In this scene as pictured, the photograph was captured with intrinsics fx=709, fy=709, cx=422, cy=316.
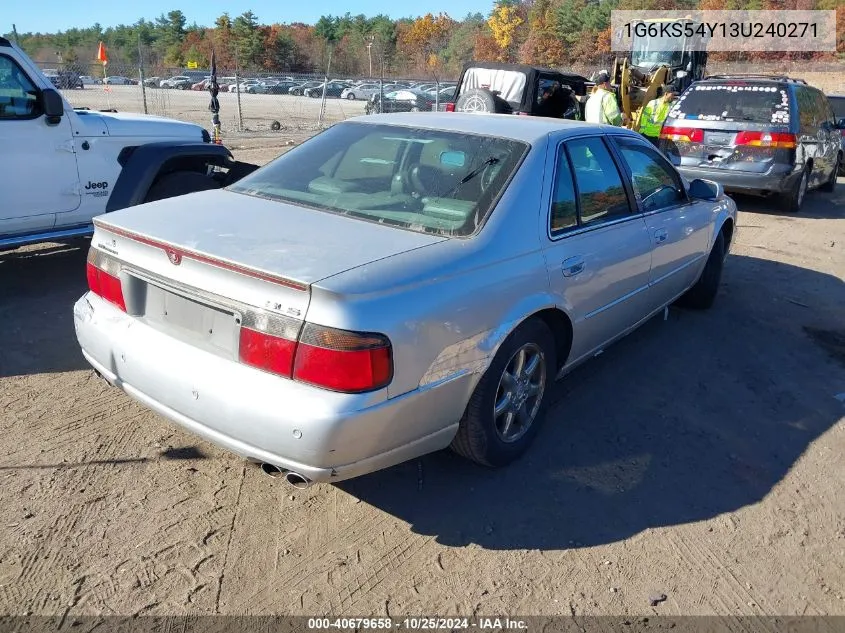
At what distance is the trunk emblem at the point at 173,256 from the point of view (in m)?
2.83

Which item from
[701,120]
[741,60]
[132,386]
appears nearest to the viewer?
[132,386]

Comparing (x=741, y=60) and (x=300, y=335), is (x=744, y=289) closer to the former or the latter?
(x=300, y=335)

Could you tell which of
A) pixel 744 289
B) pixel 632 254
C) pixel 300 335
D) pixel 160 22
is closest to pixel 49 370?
pixel 300 335

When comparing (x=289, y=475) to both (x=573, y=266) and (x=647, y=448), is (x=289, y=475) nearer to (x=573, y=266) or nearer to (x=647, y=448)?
(x=573, y=266)

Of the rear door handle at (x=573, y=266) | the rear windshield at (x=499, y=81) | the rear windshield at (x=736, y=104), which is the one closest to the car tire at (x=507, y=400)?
the rear door handle at (x=573, y=266)

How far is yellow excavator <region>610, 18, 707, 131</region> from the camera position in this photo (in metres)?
15.9

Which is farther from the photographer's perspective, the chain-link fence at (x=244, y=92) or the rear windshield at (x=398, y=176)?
the chain-link fence at (x=244, y=92)

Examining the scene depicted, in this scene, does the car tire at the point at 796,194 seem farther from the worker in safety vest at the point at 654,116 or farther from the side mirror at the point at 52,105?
the side mirror at the point at 52,105

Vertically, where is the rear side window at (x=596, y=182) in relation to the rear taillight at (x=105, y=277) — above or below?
above

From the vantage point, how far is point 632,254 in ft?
13.5

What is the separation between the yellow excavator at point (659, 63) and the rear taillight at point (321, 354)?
1452 centimetres

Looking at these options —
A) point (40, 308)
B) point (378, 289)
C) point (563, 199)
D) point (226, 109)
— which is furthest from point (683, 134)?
point (226, 109)

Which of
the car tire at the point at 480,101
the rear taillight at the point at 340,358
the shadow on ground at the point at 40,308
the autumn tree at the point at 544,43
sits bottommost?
the shadow on ground at the point at 40,308

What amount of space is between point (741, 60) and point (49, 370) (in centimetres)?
6623
